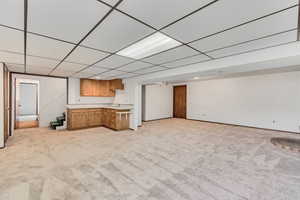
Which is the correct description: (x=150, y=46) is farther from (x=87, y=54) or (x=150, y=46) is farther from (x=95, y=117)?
(x=95, y=117)

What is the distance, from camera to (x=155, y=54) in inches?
109

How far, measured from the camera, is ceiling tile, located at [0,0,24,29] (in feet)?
4.21

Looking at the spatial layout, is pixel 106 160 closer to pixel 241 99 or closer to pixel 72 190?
pixel 72 190

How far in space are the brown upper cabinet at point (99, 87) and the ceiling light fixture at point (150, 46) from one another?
3594mm

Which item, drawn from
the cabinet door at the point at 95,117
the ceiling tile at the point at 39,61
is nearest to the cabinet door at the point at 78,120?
the cabinet door at the point at 95,117

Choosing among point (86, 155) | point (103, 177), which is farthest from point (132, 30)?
point (86, 155)

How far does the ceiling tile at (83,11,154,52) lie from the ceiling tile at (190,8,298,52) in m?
0.97

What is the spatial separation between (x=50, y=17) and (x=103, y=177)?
2321 millimetres

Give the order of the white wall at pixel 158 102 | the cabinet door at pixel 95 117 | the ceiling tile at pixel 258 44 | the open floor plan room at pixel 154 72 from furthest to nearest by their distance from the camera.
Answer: the white wall at pixel 158 102, the cabinet door at pixel 95 117, the ceiling tile at pixel 258 44, the open floor plan room at pixel 154 72

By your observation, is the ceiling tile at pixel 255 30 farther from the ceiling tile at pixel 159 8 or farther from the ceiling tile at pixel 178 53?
the ceiling tile at pixel 159 8

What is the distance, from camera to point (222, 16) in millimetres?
1481

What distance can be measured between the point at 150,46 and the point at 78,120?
15.2 feet

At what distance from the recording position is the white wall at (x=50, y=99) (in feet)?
20.6

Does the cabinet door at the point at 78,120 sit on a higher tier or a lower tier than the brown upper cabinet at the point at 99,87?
lower
